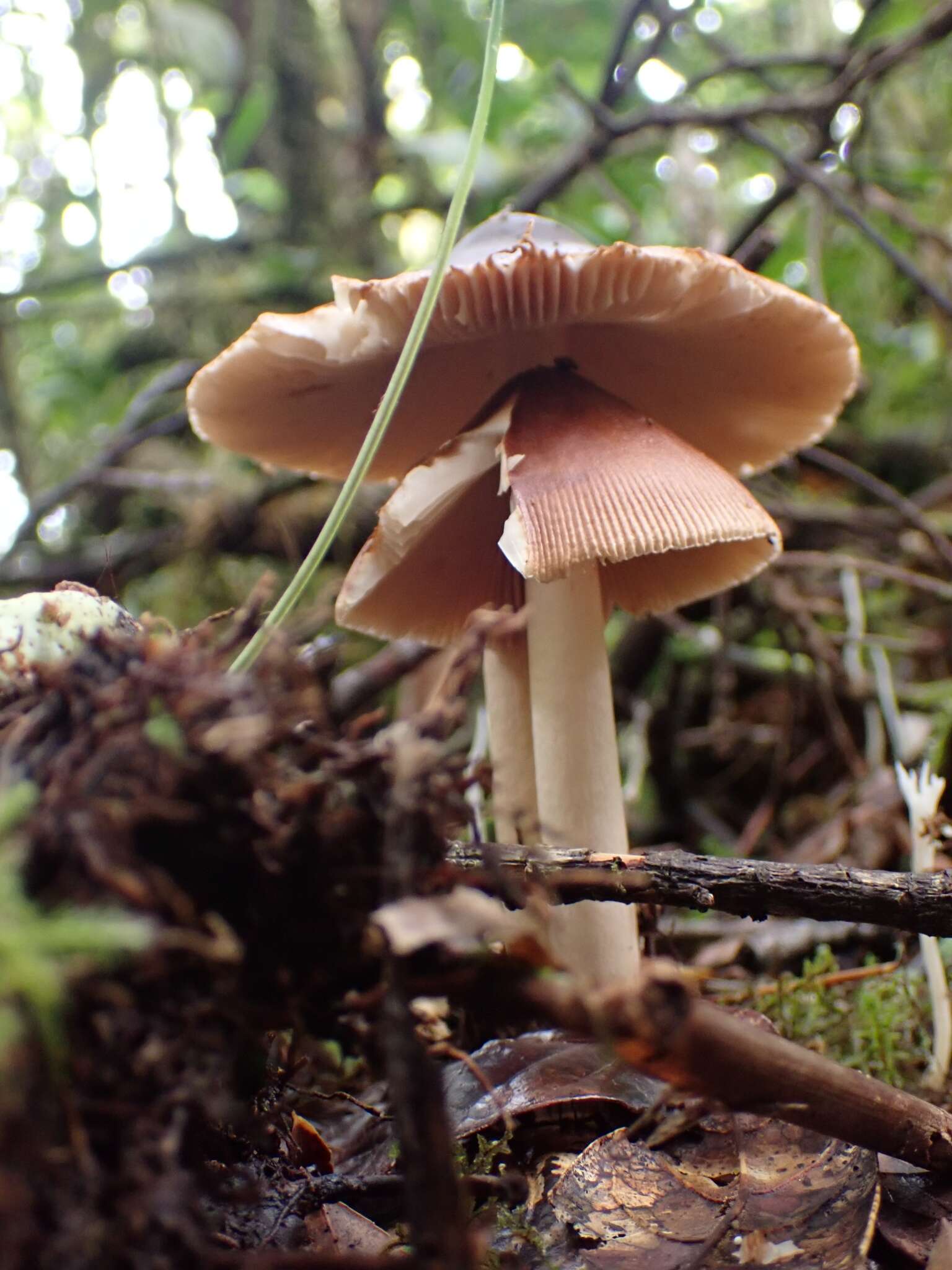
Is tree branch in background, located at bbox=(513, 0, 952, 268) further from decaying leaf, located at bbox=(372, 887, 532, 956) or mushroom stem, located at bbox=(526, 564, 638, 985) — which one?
decaying leaf, located at bbox=(372, 887, 532, 956)

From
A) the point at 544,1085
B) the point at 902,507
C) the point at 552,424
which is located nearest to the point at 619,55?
the point at 902,507

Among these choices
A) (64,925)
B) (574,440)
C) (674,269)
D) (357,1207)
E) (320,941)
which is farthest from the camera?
(574,440)

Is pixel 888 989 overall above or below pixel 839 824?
below

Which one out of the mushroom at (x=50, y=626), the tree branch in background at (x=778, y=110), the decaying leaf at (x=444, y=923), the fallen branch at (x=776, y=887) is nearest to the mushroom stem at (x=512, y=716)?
the fallen branch at (x=776, y=887)

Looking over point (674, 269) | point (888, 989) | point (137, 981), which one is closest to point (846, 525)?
point (888, 989)

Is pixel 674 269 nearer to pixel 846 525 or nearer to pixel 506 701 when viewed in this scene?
pixel 506 701

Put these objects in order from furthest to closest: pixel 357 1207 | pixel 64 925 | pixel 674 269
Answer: pixel 674 269, pixel 357 1207, pixel 64 925
